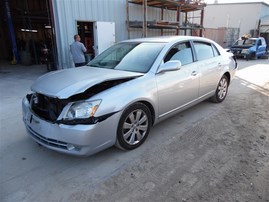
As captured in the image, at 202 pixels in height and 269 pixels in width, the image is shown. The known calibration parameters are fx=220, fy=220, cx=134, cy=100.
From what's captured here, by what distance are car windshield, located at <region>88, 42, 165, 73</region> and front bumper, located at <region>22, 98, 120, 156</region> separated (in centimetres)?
108

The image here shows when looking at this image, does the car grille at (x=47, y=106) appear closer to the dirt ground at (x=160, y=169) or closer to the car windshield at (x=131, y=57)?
the dirt ground at (x=160, y=169)

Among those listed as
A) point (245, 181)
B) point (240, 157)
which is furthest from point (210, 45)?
point (245, 181)

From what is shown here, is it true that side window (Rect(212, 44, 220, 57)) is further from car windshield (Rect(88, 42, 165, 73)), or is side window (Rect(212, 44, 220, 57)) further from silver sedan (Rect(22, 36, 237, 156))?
car windshield (Rect(88, 42, 165, 73))

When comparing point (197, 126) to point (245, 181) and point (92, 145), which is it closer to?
point (245, 181)

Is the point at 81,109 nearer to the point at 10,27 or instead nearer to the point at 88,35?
the point at 88,35

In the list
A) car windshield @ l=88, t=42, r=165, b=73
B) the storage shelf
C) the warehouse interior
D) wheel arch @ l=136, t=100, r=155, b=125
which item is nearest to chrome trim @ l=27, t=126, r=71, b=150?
wheel arch @ l=136, t=100, r=155, b=125

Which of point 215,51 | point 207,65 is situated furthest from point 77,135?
point 215,51

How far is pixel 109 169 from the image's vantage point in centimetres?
278

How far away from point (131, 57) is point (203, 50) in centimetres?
170

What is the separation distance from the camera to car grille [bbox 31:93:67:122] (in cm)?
277

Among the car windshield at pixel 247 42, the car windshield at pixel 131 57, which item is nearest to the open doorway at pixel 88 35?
the car windshield at pixel 131 57

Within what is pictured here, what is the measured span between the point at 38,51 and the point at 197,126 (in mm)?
12610

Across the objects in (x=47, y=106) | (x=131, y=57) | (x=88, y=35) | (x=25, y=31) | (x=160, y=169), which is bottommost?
(x=160, y=169)

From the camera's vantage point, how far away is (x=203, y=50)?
14.9 feet
